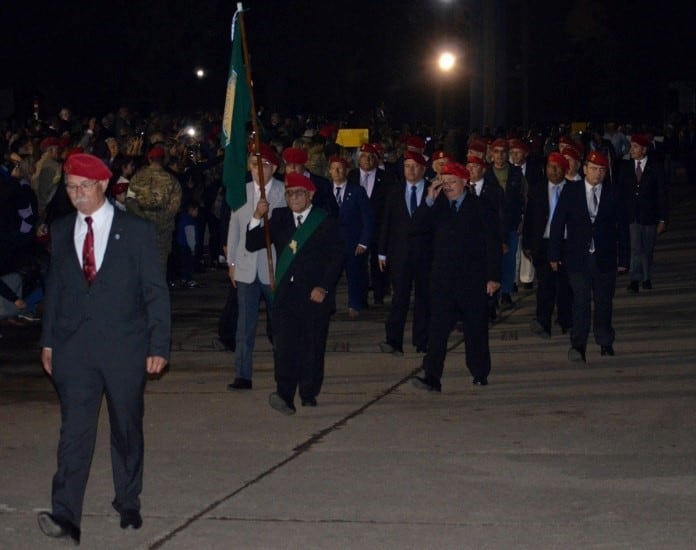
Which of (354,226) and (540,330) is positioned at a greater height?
(354,226)

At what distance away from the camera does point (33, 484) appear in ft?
30.8

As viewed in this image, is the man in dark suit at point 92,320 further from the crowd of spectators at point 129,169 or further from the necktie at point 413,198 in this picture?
the necktie at point 413,198

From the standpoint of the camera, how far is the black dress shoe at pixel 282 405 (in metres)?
11.6

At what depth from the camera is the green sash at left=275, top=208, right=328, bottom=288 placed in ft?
38.7

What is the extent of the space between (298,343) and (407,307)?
3.10 m

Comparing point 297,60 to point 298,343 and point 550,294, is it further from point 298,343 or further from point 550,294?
point 298,343

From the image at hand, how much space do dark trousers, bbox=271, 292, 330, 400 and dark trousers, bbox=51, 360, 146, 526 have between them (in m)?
3.50

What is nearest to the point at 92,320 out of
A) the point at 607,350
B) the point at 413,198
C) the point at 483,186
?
the point at 607,350

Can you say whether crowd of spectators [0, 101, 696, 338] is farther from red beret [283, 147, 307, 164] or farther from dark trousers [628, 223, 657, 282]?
dark trousers [628, 223, 657, 282]

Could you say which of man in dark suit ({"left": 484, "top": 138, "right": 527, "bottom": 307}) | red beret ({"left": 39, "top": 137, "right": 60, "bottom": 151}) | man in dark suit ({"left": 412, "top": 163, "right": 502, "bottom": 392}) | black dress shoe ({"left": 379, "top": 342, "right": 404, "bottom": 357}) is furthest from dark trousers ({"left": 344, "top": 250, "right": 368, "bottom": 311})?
man in dark suit ({"left": 412, "top": 163, "right": 502, "bottom": 392})

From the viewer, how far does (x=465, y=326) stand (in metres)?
12.9

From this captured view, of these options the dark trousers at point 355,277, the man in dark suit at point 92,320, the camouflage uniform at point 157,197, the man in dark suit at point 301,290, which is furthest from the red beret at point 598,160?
the man in dark suit at point 92,320

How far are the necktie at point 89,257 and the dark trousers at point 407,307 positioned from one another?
22.5 ft

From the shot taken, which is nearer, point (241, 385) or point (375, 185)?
point (241, 385)
